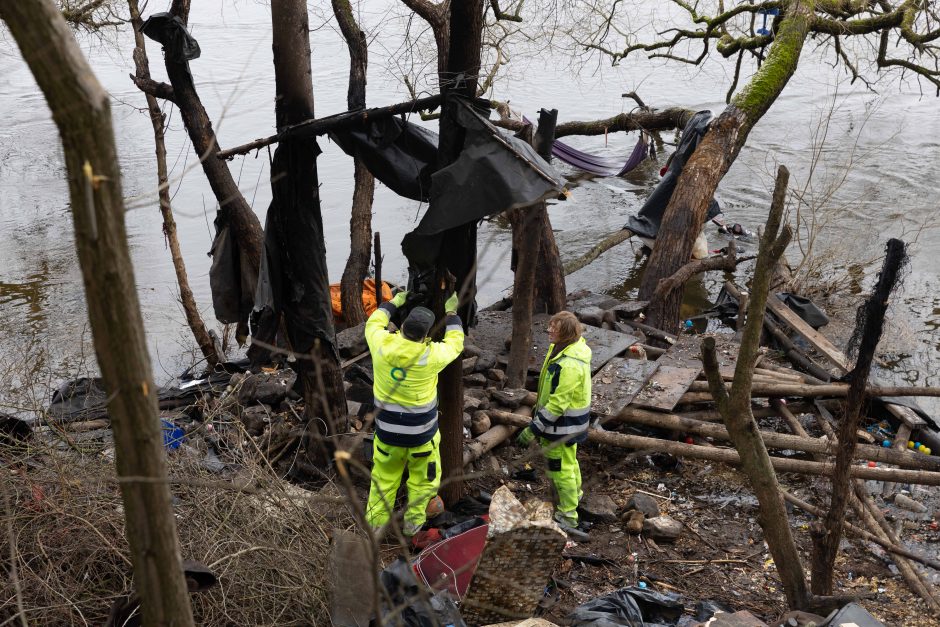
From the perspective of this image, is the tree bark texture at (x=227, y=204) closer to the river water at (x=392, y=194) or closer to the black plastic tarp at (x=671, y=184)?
the river water at (x=392, y=194)

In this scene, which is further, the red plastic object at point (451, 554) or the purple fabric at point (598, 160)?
the purple fabric at point (598, 160)

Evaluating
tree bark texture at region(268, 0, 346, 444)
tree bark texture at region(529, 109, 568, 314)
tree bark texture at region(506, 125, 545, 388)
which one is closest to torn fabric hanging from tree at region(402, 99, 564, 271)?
tree bark texture at region(268, 0, 346, 444)

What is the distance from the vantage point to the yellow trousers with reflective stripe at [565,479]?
6.20 metres

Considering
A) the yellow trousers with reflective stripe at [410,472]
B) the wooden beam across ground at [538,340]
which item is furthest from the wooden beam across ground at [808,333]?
the yellow trousers with reflective stripe at [410,472]

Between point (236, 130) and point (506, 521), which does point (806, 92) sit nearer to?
point (236, 130)

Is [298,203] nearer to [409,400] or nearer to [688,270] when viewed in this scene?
[409,400]

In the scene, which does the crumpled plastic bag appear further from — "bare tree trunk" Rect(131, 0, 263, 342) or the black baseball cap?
"bare tree trunk" Rect(131, 0, 263, 342)

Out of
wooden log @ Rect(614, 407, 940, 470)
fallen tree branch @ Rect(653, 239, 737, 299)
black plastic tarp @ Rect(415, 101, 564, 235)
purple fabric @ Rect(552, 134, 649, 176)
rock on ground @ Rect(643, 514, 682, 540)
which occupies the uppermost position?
black plastic tarp @ Rect(415, 101, 564, 235)

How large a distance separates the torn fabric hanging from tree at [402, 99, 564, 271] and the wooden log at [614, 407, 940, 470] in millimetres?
3331

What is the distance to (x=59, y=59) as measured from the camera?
5.94 ft

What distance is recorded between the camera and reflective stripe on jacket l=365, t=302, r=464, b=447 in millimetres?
5309

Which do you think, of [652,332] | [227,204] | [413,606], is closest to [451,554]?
[413,606]

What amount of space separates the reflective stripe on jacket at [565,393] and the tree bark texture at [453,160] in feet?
2.28

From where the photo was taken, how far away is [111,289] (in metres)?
2.00
